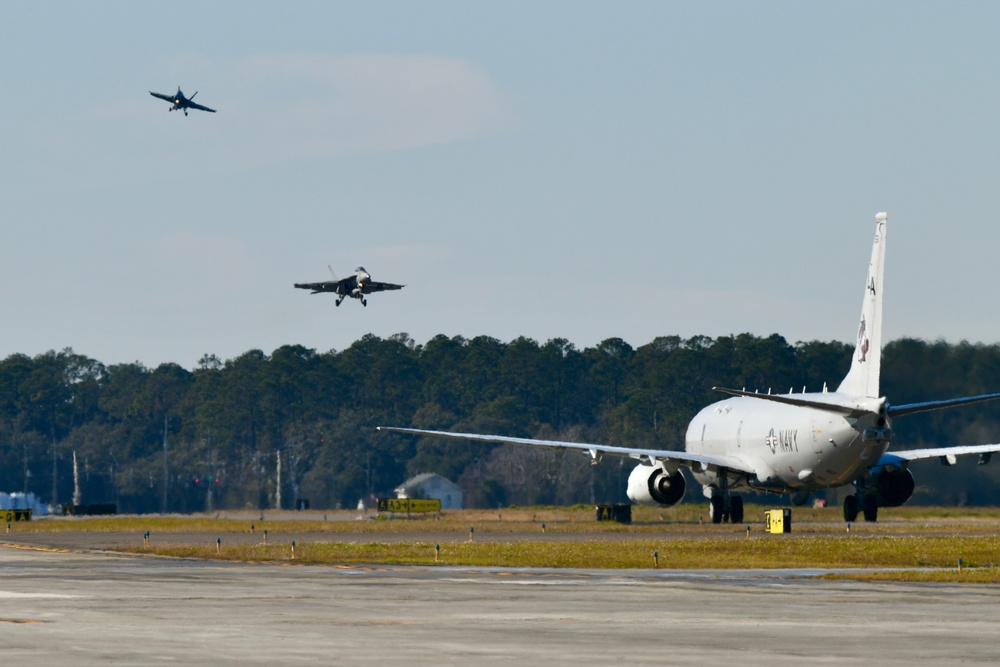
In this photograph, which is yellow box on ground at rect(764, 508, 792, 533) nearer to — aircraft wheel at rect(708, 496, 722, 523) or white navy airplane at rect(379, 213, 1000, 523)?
white navy airplane at rect(379, 213, 1000, 523)

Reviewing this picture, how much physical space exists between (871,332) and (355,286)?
1196 inches

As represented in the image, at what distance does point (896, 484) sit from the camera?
72.8 m

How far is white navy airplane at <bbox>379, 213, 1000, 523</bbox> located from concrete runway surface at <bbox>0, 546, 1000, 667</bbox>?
2742 cm

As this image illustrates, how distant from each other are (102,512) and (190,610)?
345 feet

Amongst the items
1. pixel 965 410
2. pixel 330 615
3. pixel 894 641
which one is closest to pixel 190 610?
pixel 330 615

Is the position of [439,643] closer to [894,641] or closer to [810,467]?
[894,641]

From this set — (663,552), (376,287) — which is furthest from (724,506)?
(663,552)

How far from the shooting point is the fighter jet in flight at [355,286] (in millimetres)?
86875

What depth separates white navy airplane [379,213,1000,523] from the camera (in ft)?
212

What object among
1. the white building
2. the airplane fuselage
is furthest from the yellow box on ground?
the white building

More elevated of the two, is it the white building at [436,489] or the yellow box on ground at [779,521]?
the white building at [436,489]

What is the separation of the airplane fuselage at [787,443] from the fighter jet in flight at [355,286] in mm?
18451

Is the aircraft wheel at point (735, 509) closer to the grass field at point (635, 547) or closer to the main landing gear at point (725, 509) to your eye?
the main landing gear at point (725, 509)

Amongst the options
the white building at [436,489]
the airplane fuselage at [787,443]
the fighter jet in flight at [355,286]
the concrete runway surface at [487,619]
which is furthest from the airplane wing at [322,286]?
the white building at [436,489]
